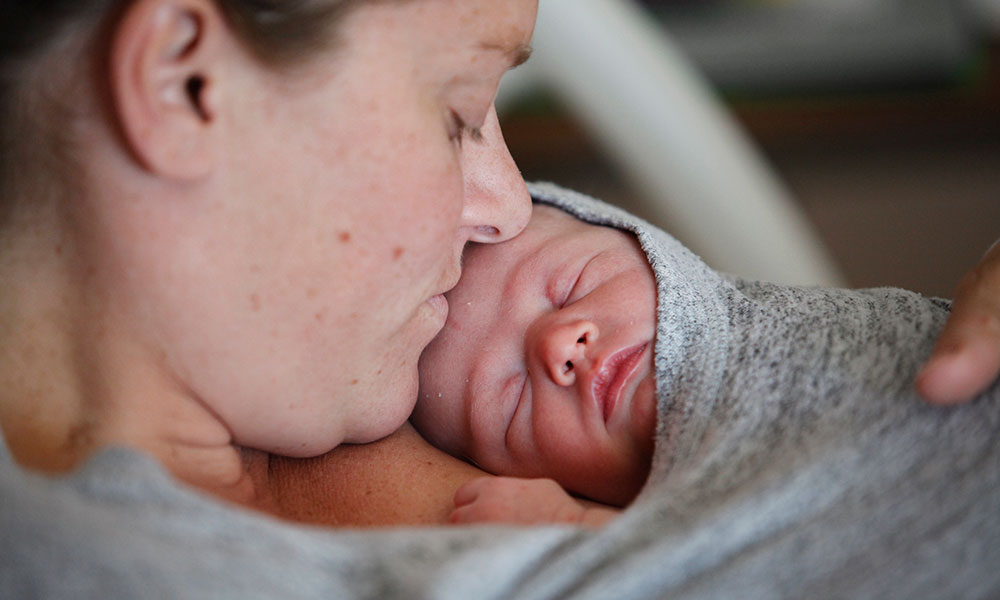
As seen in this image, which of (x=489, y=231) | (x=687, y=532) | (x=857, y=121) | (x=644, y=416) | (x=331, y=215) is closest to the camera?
(x=687, y=532)

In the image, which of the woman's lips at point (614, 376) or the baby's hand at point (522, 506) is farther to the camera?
the woman's lips at point (614, 376)

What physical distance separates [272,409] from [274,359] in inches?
2.2

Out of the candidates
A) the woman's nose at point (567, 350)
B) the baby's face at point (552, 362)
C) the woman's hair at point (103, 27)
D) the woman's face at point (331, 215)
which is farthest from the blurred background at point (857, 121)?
the woman's hair at point (103, 27)

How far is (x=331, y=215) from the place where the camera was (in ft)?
2.65

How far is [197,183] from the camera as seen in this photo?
771mm

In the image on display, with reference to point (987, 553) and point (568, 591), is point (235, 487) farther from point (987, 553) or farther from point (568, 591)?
point (987, 553)

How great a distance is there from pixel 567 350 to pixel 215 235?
1.25 ft

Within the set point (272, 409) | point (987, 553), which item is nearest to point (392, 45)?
point (272, 409)

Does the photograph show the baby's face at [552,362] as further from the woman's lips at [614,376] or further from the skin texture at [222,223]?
the skin texture at [222,223]

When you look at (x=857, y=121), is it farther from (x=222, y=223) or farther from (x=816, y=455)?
→ (x=222, y=223)

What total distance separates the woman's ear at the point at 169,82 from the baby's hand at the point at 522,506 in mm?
367

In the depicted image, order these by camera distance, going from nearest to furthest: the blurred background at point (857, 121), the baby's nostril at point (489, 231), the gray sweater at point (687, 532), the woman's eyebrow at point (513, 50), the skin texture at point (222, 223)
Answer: the gray sweater at point (687, 532) → the skin texture at point (222, 223) → the woman's eyebrow at point (513, 50) → the baby's nostril at point (489, 231) → the blurred background at point (857, 121)

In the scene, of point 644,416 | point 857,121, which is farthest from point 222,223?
point 857,121

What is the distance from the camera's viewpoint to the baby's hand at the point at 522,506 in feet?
2.75
